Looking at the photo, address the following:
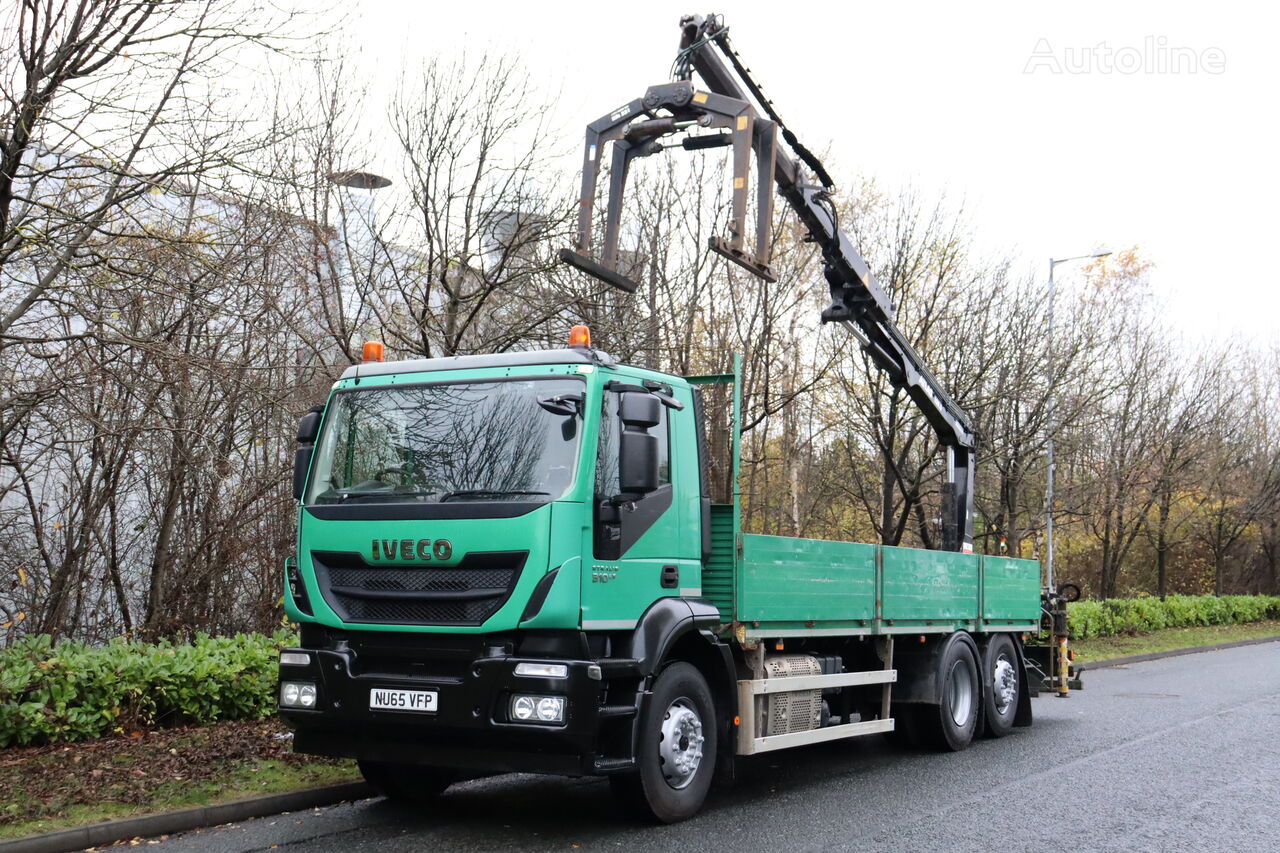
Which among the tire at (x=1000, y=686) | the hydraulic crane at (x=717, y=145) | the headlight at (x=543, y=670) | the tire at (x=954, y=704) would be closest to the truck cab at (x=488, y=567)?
the headlight at (x=543, y=670)

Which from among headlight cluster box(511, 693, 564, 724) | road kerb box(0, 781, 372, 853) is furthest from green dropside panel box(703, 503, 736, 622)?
road kerb box(0, 781, 372, 853)

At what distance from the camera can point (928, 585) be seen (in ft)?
34.0

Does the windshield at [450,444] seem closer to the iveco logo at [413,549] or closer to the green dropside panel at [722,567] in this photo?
the iveco logo at [413,549]

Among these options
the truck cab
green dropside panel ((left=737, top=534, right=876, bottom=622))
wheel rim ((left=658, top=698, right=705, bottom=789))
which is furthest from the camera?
green dropside panel ((left=737, top=534, right=876, bottom=622))

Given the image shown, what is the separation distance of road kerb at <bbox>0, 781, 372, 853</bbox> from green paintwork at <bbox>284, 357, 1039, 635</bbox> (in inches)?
48.8

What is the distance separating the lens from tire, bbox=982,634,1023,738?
449 inches

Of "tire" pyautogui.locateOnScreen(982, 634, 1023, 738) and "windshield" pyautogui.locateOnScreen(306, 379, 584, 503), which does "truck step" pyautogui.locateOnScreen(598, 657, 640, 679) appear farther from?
"tire" pyautogui.locateOnScreen(982, 634, 1023, 738)

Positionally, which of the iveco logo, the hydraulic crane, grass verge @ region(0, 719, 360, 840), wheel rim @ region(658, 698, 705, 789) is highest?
the hydraulic crane

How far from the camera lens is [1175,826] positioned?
7.17 metres

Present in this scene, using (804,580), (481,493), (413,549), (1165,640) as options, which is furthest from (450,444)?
(1165,640)

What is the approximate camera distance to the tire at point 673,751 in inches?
265

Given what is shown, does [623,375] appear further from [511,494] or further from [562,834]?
[562,834]

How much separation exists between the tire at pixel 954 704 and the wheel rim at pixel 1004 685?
42 cm

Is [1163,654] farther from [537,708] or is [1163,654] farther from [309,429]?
[309,429]
